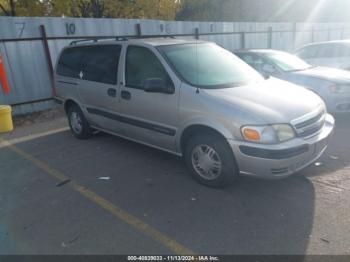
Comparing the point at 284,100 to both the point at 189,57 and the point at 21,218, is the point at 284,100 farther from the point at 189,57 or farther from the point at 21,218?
the point at 21,218

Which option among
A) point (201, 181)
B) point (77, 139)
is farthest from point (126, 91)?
point (77, 139)

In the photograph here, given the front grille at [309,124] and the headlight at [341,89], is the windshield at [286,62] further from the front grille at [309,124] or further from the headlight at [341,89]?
the front grille at [309,124]

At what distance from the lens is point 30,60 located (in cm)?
813

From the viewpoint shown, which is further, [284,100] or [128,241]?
[284,100]

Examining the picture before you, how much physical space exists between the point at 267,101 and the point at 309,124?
0.55 meters

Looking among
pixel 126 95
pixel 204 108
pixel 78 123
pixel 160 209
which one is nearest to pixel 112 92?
pixel 126 95

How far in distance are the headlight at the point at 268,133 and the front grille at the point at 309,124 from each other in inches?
6.6

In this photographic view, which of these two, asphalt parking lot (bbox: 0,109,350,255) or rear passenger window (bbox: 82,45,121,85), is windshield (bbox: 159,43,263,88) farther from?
asphalt parking lot (bbox: 0,109,350,255)

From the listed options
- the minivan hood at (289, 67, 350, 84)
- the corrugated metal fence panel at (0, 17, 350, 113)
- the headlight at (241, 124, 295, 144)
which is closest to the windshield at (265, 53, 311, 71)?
the minivan hood at (289, 67, 350, 84)

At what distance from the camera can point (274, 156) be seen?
319 centimetres

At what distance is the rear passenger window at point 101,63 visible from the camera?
4.79 m

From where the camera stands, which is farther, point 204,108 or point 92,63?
point 92,63

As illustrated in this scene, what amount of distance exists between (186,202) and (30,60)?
669 cm

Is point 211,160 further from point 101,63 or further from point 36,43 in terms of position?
point 36,43
